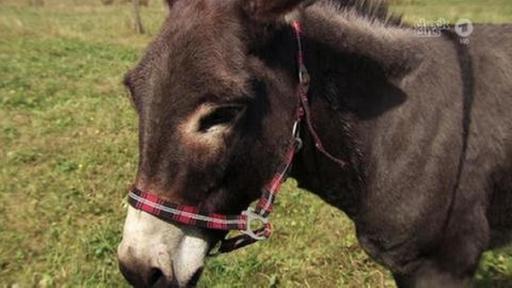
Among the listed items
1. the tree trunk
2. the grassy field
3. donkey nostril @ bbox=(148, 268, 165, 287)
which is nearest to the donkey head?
donkey nostril @ bbox=(148, 268, 165, 287)

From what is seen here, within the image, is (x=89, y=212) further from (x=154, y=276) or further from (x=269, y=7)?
(x=269, y=7)

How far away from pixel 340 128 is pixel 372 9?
2.23ft

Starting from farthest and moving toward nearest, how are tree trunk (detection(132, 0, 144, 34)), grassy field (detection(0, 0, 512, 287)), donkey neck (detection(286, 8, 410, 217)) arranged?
tree trunk (detection(132, 0, 144, 34)), grassy field (detection(0, 0, 512, 287)), donkey neck (detection(286, 8, 410, 217))

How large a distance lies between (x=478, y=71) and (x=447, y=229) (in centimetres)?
85

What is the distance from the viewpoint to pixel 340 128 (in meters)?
2.68

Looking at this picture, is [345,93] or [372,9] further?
[372,9]

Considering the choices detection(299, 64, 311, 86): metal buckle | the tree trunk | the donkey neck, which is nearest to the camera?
detection(299, 64, 311, 86): metal buckle

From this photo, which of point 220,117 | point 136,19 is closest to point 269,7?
point 220,117

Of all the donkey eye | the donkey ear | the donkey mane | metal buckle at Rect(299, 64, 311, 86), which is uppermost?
the donkey ear

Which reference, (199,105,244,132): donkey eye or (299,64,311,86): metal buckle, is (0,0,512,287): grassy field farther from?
(199,105,244,132): donkey eye

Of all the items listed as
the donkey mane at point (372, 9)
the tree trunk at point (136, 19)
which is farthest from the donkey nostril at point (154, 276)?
the tree trunk at point (136, 19)

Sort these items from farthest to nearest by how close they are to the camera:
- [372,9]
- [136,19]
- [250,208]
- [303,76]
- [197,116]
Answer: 1. [136,19]
2. [372,9]
3. [250,208]
4. [303,76]
5. [197,116]

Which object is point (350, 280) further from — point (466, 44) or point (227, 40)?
point (227, 40)

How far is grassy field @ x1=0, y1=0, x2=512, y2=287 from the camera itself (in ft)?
14.5
